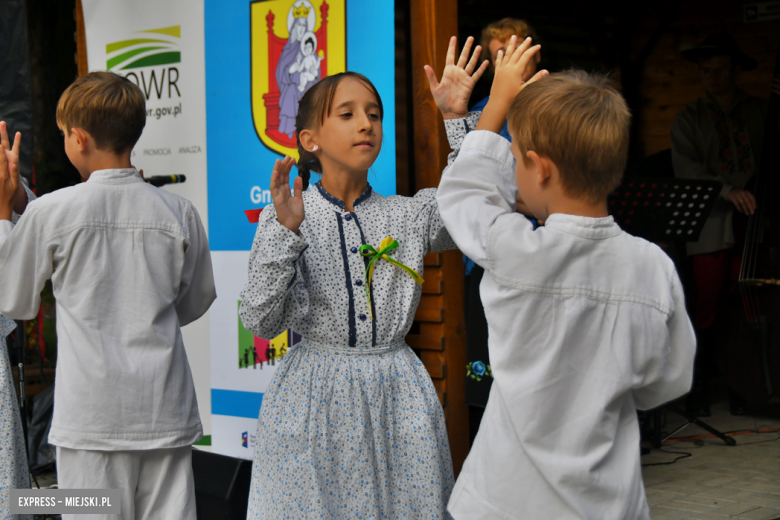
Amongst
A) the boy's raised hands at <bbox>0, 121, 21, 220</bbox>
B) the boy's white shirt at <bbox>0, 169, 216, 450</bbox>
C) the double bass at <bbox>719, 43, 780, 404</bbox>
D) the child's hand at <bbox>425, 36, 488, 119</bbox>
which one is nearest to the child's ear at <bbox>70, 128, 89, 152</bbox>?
the boy's white shirt at <bbox>0, 169, 216, 450</bbox>

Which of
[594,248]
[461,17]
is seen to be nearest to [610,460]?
[594,248]

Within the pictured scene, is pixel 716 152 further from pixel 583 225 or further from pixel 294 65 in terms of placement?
pixel 583 225

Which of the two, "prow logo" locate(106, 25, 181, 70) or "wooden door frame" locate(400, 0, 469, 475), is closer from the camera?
"wooden door frame" locate(400, 0, 469, 475)

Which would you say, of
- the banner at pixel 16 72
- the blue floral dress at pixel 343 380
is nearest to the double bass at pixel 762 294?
the blue floral dress at pixel 343 380

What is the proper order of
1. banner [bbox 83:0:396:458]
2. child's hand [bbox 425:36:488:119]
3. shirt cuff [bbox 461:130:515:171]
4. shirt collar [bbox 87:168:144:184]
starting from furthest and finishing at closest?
banner [bbox 83:0:396:458] < shirt collar [bbox 87:168:144:184] < child's hand [bbox 425:36:488:119] < shirt cuff [bbox 461:130:515:171]

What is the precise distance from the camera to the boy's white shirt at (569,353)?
155cm

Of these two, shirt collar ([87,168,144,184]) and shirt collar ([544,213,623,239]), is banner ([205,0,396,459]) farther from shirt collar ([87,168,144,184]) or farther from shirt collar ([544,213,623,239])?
shirt collar ([544,213,623,239])

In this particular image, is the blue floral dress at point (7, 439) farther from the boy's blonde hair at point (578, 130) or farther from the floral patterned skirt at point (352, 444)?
the boy's blonde hair at point (578, 130)

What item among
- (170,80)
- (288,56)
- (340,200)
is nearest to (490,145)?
(340,200)

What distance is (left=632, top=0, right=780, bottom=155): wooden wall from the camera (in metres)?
6.03

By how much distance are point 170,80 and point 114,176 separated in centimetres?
154

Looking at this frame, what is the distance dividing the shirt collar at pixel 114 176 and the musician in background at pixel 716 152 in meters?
4.19

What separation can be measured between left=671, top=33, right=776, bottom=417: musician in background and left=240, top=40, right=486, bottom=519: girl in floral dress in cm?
374

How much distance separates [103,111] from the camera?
243 cm
